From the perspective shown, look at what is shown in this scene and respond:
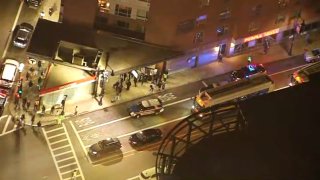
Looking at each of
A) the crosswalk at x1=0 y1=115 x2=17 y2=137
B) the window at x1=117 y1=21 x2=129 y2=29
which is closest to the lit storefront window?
the window at x1=117 y1=21 x2=129 y2=29

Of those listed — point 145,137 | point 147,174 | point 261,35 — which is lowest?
point 147,174

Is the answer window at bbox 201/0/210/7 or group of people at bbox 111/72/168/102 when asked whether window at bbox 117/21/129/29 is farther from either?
window at bbox 201/0/210/7

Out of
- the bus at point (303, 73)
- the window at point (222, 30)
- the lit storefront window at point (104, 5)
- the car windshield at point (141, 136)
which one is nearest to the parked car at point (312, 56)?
the bus at point (303, 73)

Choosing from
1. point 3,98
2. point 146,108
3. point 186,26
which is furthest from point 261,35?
point 3,98

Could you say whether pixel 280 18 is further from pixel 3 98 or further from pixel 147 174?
pixel 3 98

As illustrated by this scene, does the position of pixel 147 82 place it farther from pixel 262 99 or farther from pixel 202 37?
pixel 262 99

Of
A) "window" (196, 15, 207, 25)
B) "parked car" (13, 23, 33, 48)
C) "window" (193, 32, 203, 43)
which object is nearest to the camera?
"window" (196, 15, 207, 25)

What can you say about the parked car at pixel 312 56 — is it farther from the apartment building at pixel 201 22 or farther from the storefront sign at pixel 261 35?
the storefront sign at pixel 261 35
